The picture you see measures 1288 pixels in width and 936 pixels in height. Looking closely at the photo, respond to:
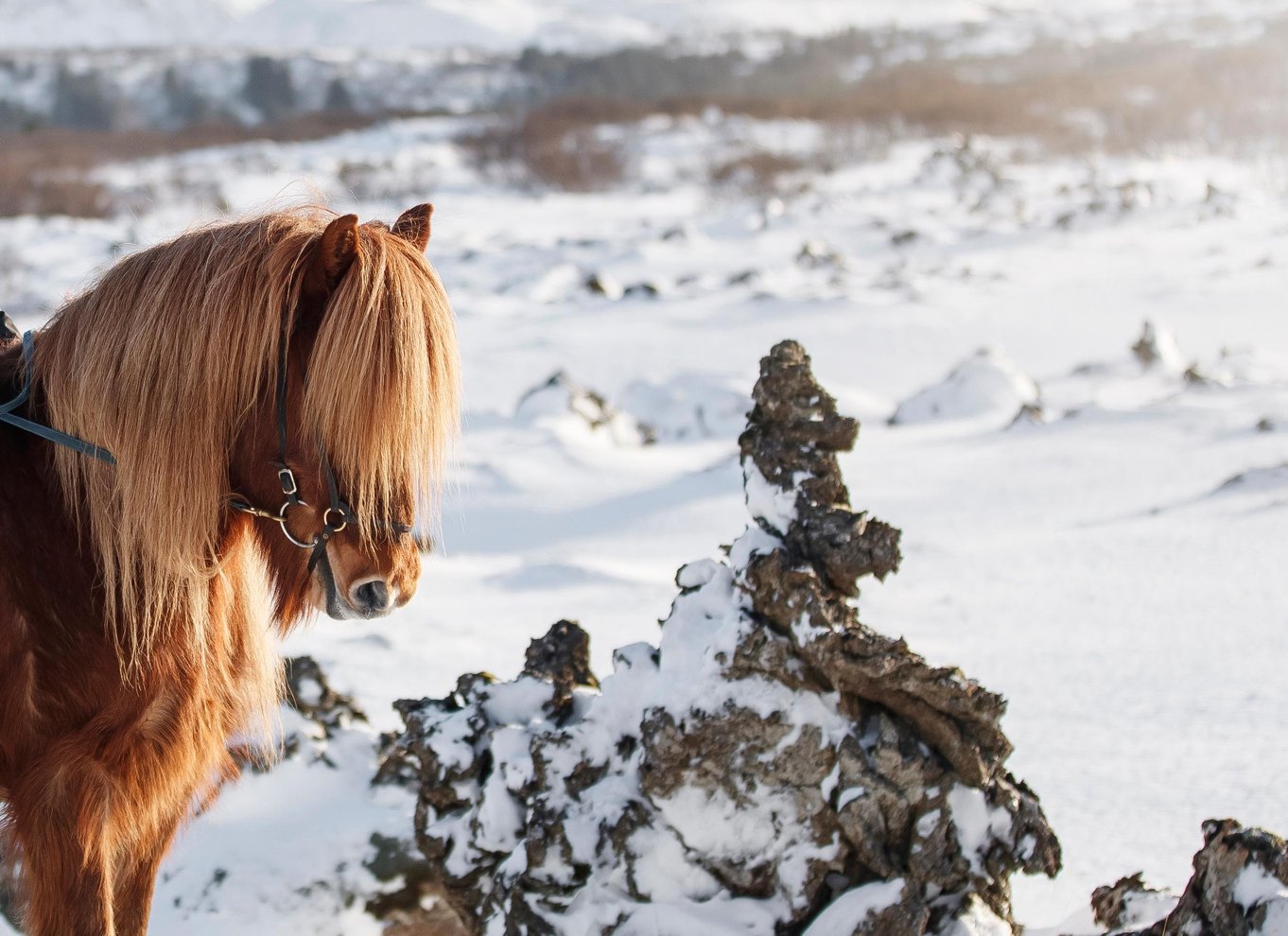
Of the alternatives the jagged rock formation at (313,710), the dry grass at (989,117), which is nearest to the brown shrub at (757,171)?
the dry grass at (989,117)

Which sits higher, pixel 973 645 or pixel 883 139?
pixel 883 139

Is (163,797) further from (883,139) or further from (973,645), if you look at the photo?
(883,139)

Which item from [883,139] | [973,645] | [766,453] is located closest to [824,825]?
[766,453]

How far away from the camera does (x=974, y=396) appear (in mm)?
5789

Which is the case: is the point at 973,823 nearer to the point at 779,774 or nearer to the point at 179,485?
the point at 779,774

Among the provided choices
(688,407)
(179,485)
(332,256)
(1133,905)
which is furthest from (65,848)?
(688,407)

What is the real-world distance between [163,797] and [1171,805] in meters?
1.66

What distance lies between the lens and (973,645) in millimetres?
2896

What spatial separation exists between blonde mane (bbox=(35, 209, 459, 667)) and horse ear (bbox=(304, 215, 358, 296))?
2 centimetres

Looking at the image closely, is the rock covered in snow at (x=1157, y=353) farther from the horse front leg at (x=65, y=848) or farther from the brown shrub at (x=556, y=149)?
the brown shrub at (x=556, y=149)

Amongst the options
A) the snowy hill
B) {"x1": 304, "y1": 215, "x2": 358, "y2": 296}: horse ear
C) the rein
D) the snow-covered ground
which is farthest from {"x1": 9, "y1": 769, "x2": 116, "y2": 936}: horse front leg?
the snowy hill

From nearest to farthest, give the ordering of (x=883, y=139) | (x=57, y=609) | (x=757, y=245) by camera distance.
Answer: (x=57, y=609), (x=757, y=245), (x=883, y=139)

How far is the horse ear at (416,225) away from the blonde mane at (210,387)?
122mm

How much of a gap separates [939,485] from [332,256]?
11.9 feet
